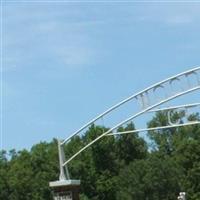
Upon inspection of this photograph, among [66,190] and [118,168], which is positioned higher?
[118,168]

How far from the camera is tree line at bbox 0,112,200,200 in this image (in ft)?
154

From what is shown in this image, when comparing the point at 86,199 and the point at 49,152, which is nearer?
the point at 86,199

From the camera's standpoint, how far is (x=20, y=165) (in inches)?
2042

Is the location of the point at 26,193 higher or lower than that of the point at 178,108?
higher

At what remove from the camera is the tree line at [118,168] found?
46.8m

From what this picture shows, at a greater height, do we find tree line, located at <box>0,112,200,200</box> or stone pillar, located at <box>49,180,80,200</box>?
tree line, located at <box>0,112,200,200</box>

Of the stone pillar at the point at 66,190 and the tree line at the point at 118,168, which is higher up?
the tree line at the point at 118,168

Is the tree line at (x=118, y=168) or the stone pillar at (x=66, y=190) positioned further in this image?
the tree line at (x=118, y=168)

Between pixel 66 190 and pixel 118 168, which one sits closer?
pixel 66 190

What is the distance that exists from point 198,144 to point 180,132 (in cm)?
386

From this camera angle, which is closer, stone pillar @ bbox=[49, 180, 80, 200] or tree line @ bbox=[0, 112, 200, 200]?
stone pillar @ bbox=[49, 180, 80, 200]

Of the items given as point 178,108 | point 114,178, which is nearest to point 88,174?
point 114,178

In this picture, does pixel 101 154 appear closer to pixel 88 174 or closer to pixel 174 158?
pixel 88 174

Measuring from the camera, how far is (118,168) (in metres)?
52.2
